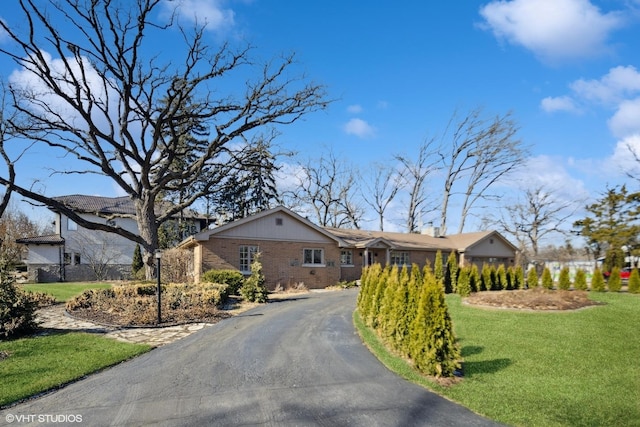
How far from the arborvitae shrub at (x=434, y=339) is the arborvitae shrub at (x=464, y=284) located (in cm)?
1176

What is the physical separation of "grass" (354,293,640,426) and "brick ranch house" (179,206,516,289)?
Answer: 11.2 meters

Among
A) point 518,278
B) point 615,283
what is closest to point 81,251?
point 518,278

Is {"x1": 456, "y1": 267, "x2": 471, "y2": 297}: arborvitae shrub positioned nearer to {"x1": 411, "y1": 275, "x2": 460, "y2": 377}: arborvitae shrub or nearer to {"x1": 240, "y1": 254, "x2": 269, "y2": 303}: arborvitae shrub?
{"x1": 240, "y1": 254, "x2": 269, "y2": 303}: arborvitae shrub

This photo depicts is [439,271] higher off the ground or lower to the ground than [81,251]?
lower

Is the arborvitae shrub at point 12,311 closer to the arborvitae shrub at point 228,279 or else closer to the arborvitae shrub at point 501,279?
the arborvitae shrub at point 228,279

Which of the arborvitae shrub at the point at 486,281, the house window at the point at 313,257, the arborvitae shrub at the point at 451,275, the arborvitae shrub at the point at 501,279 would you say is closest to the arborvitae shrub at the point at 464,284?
the arborvitae shrub at the point at 451,275

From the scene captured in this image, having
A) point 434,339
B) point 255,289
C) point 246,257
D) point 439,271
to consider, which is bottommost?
point 255,289

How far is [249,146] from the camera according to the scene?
80.3 feet

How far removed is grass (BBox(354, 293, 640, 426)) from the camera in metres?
4.96

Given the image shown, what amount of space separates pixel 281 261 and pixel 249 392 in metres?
16.3

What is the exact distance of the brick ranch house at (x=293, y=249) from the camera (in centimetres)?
2016

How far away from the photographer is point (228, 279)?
17141 millimetres

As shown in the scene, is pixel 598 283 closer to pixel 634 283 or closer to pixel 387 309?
pixel 634 283

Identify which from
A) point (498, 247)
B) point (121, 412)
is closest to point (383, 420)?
point (121, 412)
